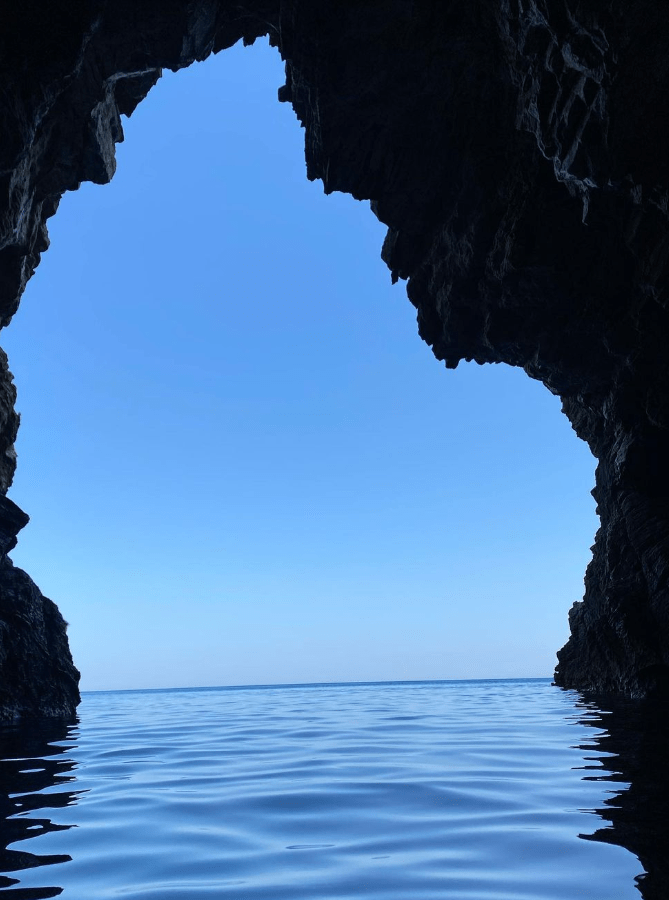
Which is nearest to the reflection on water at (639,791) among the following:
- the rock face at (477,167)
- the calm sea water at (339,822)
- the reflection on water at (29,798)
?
the calm sea water at (339,822)

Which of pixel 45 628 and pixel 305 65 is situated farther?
pixel 45 628

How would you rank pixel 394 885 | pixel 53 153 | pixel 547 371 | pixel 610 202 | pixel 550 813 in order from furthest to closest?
pixel 547 371 < pixel 53 153 < pixel 610 202 < pixel 550 813 < pixel 394 885

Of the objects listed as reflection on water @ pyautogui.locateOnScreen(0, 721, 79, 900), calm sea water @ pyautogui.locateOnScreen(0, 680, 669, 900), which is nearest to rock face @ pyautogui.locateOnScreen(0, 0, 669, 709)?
reflection on water @ pyautogui.locateOnScreen(0, 721, 79, 900)

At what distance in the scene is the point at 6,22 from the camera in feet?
44.9

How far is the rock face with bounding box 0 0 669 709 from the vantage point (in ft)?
46.1

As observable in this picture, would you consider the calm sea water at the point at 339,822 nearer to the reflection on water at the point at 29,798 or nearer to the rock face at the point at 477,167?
the reflection on water at the point at 29,798

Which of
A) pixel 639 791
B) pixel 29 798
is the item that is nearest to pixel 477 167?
pixel 639 791

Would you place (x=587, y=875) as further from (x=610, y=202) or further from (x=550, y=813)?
(x=610, y=202)

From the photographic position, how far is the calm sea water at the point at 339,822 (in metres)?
3.42

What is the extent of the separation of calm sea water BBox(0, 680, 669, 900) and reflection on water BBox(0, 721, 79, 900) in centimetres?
2

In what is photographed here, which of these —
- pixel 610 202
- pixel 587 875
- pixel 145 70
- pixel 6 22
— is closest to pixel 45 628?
pixel 6 22

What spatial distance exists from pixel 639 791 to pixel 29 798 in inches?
228

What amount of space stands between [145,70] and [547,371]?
18242 mm

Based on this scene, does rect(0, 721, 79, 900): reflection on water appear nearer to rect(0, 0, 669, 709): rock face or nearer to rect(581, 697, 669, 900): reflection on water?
rect(581, 697, 669, 900): reflection on water
